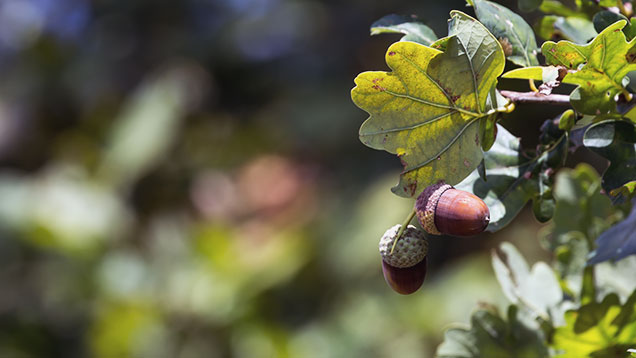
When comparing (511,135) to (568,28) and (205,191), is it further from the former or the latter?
(205,191)

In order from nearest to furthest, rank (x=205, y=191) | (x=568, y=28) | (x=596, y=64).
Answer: (x=596, y=64) → (x=568, y=28) → (x=205, y=191)

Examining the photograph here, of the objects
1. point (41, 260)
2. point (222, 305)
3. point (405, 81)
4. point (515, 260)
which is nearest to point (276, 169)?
point (222, 305)

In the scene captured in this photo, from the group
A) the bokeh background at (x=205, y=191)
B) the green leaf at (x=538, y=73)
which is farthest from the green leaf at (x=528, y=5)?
the bokeh background at (x=205, y=191)

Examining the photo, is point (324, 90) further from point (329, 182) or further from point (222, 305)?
point (222, 305)

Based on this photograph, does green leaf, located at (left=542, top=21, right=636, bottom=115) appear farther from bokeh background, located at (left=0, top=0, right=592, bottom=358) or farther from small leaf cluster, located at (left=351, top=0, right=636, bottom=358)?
bokeh background, located at (left=0, top=0, right=592, bottom=358)

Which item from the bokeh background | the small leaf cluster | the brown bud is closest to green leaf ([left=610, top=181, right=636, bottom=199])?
the small leaf cluster

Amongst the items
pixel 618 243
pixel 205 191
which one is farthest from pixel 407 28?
pixel 205 191
